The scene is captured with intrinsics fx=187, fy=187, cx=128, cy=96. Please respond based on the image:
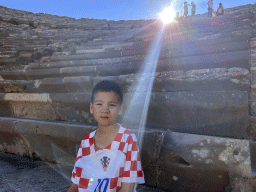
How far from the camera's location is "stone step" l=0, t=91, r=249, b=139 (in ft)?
4.32

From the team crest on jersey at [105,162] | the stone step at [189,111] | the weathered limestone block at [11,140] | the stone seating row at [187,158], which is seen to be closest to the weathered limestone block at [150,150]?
the stone seating row at [187,158]

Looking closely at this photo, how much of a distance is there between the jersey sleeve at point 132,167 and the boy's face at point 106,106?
17 cm

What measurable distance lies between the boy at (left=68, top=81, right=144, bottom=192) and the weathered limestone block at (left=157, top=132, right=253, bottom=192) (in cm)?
34

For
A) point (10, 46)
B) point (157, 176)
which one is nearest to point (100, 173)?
point (157, 176)

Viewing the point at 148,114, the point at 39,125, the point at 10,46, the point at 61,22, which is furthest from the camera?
the point at 61,22

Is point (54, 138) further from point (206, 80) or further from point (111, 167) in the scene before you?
point (206, 80)

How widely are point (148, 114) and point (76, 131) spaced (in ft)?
2.15

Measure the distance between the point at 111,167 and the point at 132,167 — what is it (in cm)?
11

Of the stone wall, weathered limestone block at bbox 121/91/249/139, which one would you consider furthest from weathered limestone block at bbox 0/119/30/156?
weathered limestone block at bbox 121/91/249/139

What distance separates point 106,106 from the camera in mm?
1038

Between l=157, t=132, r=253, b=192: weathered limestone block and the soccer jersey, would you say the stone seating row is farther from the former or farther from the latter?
the soccer jersey

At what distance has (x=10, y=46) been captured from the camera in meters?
4.29

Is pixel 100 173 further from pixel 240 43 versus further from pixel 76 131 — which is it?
pixel 240 43

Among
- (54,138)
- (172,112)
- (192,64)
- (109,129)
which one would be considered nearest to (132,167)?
(109,129)
